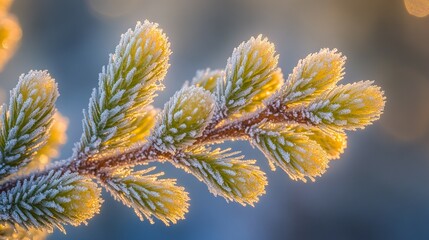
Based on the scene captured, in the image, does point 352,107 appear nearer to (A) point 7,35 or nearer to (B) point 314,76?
(B) point 314,76

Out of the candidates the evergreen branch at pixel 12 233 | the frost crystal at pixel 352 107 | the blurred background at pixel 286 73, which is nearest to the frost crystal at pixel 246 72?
the frost crystal at pixel 352 107

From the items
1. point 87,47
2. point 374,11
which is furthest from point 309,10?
point 87,47

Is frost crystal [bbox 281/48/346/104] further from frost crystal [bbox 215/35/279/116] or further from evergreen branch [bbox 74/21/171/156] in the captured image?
evergreen branch [bbox 74/21/171/156]

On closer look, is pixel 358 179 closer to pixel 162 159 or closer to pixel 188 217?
pixel 188 217

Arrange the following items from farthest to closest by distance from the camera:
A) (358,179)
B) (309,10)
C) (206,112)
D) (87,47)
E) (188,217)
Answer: (309,10), (87,47), (358,179), (188,217), (206,112)

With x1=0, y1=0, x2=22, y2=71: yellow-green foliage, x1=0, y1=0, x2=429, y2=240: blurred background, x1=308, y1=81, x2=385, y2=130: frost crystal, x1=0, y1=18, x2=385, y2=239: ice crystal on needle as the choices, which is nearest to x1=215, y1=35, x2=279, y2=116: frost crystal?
x1=0, y1=18, x2=385, y2=239: ice crystal on needle
